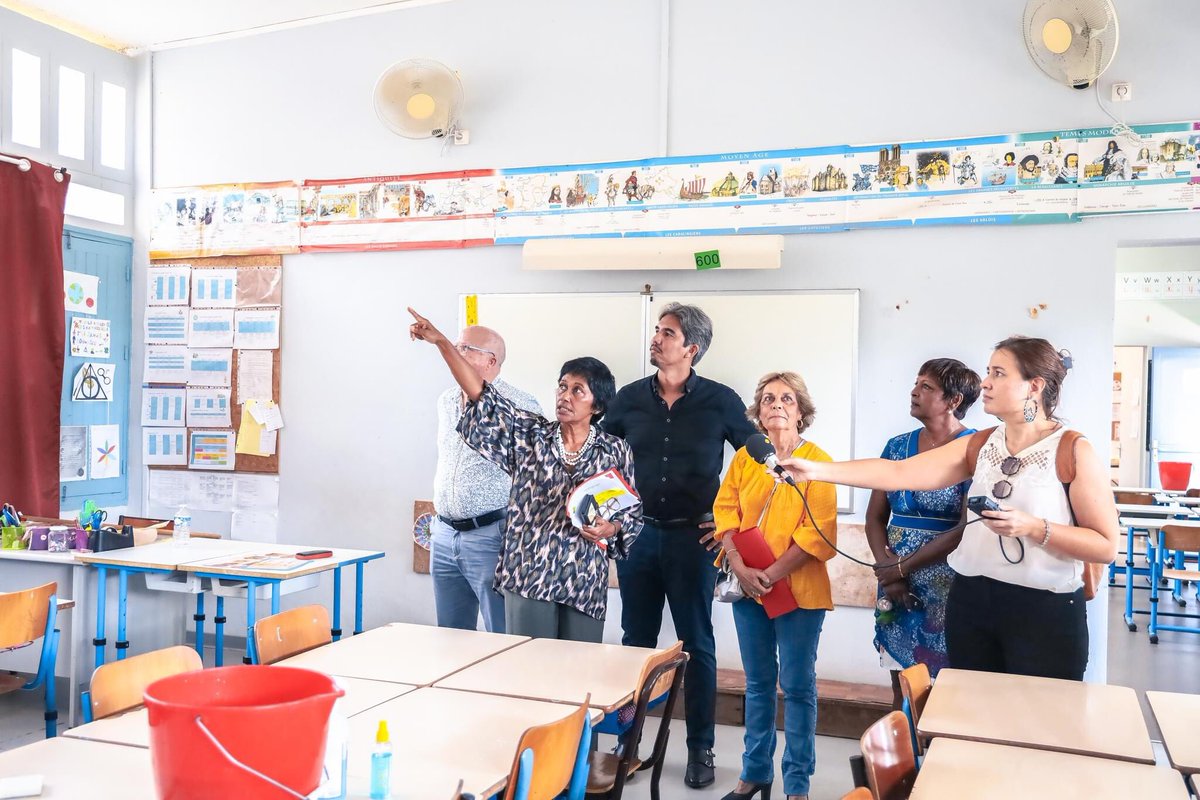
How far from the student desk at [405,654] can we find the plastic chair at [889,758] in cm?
111

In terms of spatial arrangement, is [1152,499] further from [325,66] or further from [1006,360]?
[325,66]

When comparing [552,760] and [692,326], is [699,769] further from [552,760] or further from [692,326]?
[552,760]

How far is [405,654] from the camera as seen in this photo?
9.00 feet

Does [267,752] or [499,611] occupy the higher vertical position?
[267,752]

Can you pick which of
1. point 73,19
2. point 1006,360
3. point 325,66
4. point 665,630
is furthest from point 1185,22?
point 73,19

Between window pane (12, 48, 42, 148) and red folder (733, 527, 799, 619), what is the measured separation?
14.8ft

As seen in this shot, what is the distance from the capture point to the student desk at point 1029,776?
178 cm

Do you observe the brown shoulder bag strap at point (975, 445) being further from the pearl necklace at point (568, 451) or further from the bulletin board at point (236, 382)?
the bulletin board at point (236, 382)

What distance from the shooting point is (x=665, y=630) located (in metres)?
4.79

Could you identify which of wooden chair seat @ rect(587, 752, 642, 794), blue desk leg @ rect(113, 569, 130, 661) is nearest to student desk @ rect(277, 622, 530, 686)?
wooden chair seat @ rect(587, 752, 642, 794)

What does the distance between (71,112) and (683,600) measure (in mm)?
4523

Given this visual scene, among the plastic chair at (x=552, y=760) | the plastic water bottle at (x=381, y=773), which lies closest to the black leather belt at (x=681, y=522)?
the plastic chair at (x=552, y=760)

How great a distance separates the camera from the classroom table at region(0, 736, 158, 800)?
1673mm

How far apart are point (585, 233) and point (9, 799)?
3.75 meters
